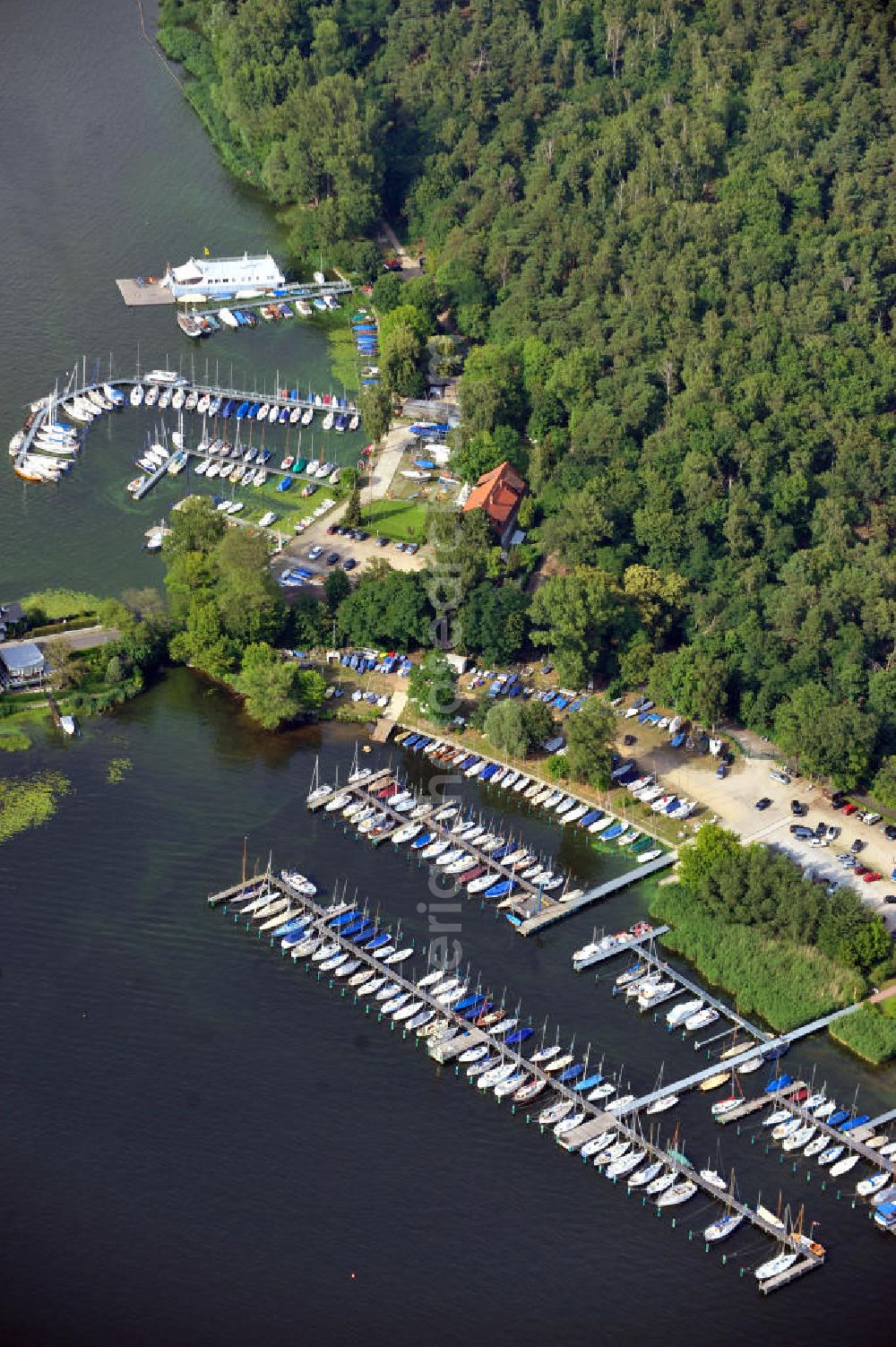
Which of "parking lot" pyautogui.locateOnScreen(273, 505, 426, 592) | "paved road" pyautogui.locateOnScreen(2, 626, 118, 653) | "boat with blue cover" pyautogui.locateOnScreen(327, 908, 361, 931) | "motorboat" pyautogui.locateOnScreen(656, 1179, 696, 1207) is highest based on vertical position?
"parking lot" pyautogui.locateOnScreen(273, 505, 426, 592)

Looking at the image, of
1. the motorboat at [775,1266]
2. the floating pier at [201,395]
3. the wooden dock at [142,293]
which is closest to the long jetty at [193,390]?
the floating pier at [201,395]

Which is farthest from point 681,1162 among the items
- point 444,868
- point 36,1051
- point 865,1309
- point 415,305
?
point 415,305

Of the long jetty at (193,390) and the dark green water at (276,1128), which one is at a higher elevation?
the long jetty at (193,390)

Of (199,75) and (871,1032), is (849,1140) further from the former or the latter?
Answer: (199,75)

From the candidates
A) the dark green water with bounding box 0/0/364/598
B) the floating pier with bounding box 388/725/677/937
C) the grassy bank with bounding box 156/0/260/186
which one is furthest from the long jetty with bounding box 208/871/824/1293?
the grassy bank with bounding box 156/0/260/186

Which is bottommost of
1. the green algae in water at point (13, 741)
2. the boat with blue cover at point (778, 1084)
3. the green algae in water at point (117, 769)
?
the boat with blue cover at point (778, 1084)

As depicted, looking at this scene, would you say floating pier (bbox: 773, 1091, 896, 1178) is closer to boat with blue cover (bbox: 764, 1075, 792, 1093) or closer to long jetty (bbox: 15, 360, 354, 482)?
boat with blue cover (bbox: 764, 1075, 792, 1093)

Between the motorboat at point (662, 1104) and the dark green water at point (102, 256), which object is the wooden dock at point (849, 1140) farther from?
the dark green water at point (102, 256)
